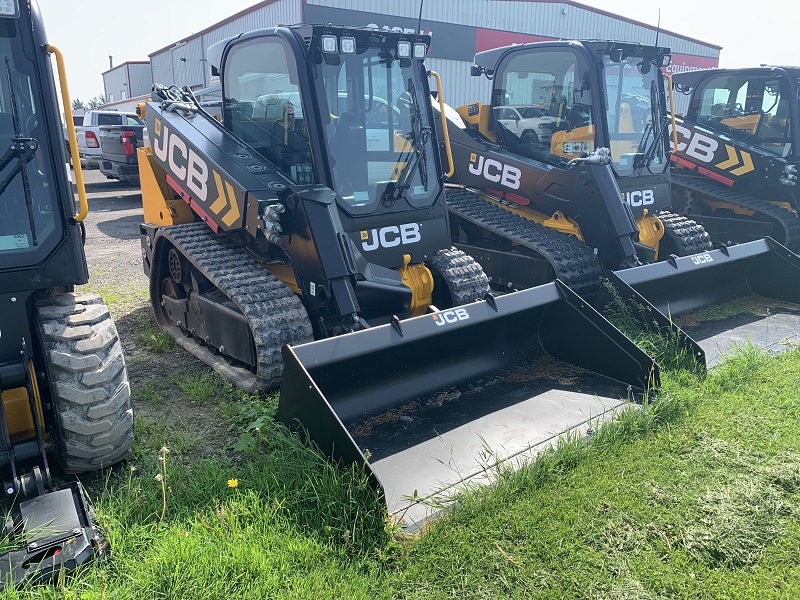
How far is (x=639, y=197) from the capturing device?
22.9 feet

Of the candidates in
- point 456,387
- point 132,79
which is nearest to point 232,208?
point 456,387

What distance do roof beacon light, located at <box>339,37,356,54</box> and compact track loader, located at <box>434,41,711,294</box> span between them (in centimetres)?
272

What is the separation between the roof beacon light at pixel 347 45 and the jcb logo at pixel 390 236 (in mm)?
1232

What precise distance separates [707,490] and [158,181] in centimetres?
482

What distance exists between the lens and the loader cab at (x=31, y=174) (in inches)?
112

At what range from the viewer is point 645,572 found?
2709 millimetres

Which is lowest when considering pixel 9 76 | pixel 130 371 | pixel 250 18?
pixel 130 371

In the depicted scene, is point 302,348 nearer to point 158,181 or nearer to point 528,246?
point 158,181

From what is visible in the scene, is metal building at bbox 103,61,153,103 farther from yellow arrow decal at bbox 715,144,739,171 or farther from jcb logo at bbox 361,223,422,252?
jcb logo at bbox 361,223,422,252

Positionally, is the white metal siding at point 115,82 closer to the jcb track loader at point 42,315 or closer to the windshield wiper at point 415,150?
the windshield wiper at point 415,150

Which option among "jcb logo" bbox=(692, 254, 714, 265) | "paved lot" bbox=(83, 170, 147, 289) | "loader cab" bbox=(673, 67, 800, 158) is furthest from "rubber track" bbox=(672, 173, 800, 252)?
"paved lot" bbox=(83, 170, 147, 289)

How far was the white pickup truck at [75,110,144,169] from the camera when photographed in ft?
54.1

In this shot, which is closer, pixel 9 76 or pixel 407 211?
pixel 9 76

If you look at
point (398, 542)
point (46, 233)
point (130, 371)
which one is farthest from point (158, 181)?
point (398, 542)
